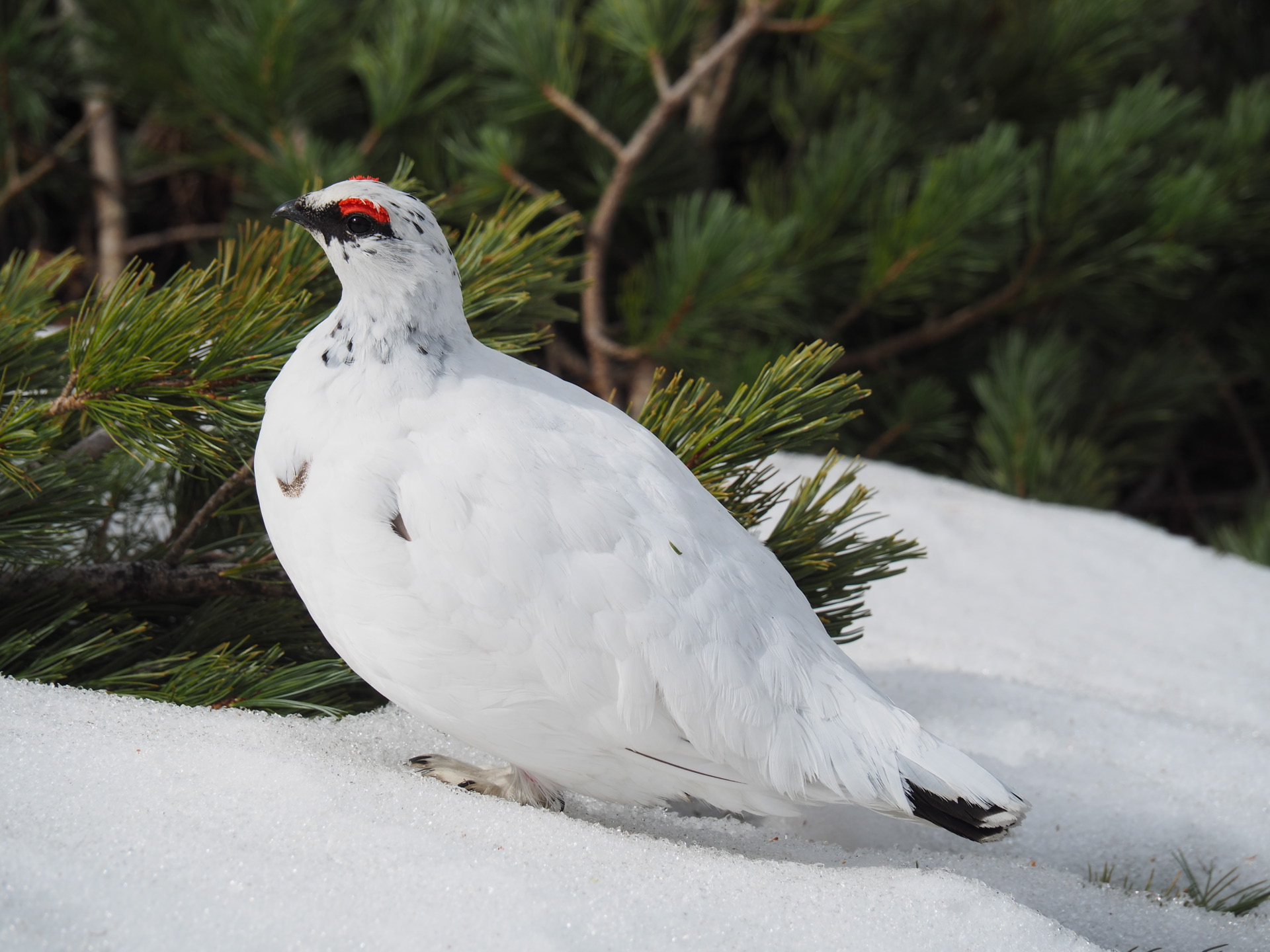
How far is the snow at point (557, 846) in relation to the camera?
2.61 ft

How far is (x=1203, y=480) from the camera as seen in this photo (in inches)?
139

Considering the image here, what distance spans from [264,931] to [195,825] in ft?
0.45

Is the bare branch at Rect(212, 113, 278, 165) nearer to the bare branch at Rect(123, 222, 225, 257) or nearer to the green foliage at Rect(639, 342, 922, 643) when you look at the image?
the bare branch at Rect(123, 222, 225, 257)

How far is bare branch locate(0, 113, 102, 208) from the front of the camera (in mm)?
2287

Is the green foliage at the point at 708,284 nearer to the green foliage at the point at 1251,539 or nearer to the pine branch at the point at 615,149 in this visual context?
the pine branch at the point at 615,149

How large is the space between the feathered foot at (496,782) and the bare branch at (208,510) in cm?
36

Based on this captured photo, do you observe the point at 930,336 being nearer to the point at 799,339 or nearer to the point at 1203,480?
the point at 799,339

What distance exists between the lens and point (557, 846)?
92cm

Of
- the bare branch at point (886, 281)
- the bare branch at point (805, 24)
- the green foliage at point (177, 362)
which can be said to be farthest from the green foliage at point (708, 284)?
the green foliage at point (177, 362)

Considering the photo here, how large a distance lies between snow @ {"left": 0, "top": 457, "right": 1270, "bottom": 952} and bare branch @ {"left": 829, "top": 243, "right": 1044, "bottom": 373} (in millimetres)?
1045

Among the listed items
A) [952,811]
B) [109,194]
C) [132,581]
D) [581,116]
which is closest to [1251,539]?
[581,116]

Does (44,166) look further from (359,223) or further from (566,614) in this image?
(566,614)

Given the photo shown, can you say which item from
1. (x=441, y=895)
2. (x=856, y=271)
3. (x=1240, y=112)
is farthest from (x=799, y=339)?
(x=441, y=895)

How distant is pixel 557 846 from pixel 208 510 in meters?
0.56
